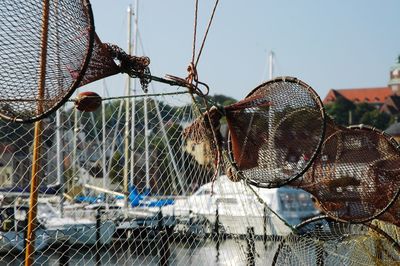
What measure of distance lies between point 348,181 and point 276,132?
1136mm

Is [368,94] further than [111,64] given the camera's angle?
Yes

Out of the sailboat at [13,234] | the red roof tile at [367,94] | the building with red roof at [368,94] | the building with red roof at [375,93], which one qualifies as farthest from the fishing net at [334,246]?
the red roof tile at [367,94]

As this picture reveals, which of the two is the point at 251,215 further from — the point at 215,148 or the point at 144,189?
the point at 215,148

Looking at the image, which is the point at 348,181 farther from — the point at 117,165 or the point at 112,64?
the point at 112,64

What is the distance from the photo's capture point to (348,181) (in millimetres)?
5160

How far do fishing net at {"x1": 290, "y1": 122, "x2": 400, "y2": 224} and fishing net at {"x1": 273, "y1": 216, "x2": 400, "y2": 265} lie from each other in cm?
40

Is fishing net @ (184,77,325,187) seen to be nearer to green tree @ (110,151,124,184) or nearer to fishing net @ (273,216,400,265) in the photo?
green tree @ (110,151,124,184)

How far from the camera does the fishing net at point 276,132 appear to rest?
425 cm

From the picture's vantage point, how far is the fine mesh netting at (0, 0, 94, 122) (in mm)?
2990

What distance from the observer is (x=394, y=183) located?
17.3 feet

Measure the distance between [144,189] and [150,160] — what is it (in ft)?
2.90

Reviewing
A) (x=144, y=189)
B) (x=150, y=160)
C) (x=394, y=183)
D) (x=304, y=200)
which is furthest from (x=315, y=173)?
(x=304, y=200)

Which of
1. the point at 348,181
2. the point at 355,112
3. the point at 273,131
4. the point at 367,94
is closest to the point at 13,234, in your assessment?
the point at 348,181

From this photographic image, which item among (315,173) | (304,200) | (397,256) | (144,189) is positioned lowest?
(304,200)
